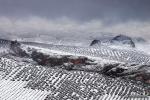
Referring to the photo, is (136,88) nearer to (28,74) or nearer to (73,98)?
(73,98)

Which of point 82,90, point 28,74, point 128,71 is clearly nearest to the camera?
point 82,90

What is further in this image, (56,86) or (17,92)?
(56,86)

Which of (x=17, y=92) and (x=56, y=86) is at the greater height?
(x=56, y=86)

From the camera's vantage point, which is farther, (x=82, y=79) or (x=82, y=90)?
(x=82, y=79)

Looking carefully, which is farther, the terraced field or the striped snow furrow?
the terraced field

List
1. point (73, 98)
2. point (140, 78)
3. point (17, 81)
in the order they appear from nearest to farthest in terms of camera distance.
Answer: point (73, 98) < point (17, 81) < point (140, 78)

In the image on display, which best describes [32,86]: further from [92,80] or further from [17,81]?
[92,80]

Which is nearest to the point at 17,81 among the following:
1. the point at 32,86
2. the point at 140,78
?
the point at 32,86

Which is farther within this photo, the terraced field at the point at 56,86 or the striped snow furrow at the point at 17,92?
the terraced field at the point at 56,86
